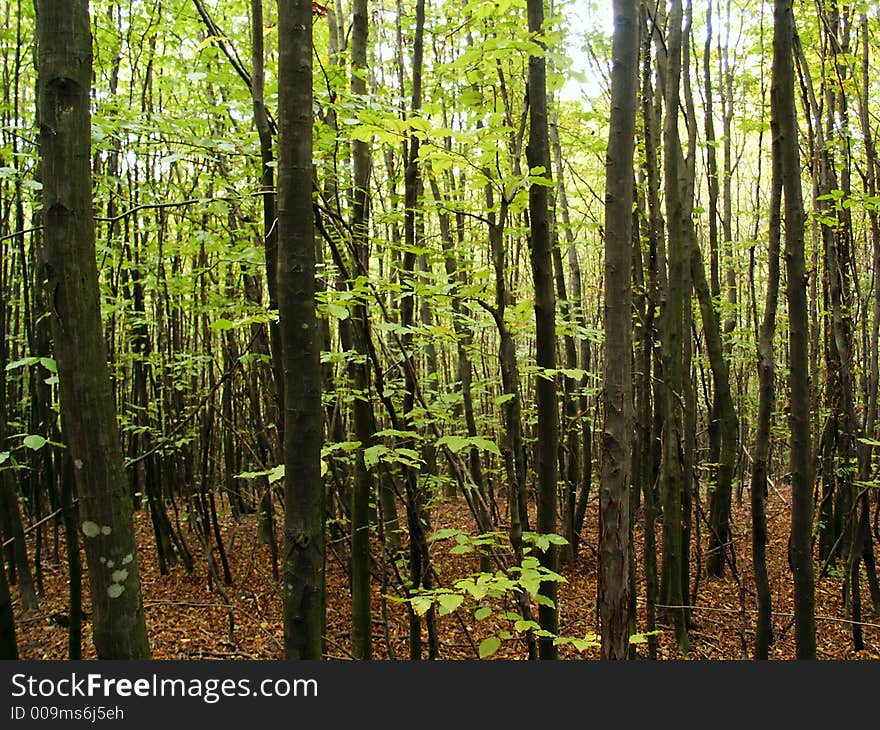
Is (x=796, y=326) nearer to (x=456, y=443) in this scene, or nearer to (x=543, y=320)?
(x=543, y=320)

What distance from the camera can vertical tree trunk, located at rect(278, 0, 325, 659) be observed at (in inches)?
87.4

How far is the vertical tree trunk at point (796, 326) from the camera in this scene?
3.00 metres

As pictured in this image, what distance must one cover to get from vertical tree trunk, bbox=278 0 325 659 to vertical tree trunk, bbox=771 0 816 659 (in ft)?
7.56

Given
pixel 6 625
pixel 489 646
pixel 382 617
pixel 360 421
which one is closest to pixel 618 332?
pixel 489 646

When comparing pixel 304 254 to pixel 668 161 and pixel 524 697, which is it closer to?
pixel 524 697

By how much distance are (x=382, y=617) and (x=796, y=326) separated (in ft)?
12.1

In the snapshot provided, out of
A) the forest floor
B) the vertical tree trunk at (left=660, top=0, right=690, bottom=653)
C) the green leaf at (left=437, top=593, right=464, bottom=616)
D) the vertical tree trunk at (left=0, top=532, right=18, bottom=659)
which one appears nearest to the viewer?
the green leaf at (left=437, top=593, right=464, bottom=616)

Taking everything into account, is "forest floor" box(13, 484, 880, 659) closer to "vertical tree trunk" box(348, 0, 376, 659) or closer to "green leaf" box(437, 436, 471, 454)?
"vertical tree trunk" box(348, 0, 376, 659)

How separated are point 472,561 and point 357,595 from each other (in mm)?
4410

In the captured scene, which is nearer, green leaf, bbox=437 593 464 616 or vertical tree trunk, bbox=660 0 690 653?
green leaf, bbox=437 593 464 616

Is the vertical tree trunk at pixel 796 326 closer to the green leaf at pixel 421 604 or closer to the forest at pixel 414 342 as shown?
the forest at pixel 414 342

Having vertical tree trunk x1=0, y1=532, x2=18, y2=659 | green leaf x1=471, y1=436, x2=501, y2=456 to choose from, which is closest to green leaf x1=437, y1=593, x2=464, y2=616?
green leaf x1=471, y1=436, x2=501, y2=456

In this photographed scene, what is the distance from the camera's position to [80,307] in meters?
1.79

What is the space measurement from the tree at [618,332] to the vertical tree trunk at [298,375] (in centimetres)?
104
